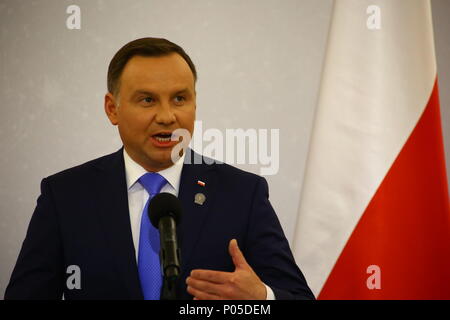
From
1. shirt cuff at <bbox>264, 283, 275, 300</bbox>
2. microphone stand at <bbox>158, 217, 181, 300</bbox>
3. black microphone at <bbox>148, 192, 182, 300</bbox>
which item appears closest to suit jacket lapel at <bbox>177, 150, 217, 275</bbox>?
shirt cuff at <bbox>264, 283, 275, 300</bbox>

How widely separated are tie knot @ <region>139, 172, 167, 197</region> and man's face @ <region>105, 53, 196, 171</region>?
1.9 inches

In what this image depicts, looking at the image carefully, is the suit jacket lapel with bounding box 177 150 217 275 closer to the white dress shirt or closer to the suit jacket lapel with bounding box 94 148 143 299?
the white dress shirt

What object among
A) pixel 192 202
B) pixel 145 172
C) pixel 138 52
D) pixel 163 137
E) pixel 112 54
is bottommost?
pixel 192 202

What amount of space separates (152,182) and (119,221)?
17 centimetres

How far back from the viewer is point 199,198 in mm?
1787

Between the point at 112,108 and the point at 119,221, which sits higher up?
the point at 112,108

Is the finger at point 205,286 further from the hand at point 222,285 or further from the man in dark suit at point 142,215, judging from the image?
the man in dark suit at point 142,215

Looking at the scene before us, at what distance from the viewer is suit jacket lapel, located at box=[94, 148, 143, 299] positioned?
1633 mm

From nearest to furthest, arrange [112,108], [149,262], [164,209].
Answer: [164,209]
[149,262]
[112,108]

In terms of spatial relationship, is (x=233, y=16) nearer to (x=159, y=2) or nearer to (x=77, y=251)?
(x=159, y=2)

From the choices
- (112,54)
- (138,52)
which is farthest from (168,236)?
(112,54)

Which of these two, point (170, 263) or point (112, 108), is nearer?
point (170, 263)

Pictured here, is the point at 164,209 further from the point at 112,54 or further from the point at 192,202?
the point at 112,54
